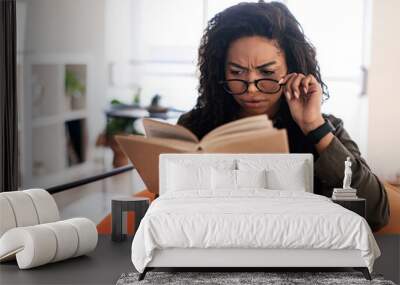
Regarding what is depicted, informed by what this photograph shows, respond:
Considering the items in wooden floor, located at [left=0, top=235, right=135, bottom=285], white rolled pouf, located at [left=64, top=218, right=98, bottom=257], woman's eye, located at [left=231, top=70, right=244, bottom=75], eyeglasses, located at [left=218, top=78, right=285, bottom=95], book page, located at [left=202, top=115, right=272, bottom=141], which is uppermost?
woman's eye, located at [left=231, top=70, right=244, bottom=75]

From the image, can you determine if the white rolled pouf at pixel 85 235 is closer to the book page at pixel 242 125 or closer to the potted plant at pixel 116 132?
the potted plant at pixel 116 132

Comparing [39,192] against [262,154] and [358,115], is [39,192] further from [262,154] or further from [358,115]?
[358,115]

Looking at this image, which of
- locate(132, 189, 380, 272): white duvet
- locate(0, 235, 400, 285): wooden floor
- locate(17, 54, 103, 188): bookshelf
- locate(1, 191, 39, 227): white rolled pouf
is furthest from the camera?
locate(17, 54, 103, 188): bookshelf

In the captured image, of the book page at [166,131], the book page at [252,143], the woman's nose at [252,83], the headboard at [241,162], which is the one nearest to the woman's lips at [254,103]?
the woman's nose at [252,83]

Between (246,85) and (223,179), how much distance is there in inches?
39.2

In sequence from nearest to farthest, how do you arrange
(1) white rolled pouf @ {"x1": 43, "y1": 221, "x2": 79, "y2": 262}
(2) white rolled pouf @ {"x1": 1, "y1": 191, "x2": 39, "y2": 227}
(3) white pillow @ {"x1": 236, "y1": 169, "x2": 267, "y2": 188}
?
(1) white rolled pouf @ {"x1": 43, "y1": 221, "x2": 79, "y2": 262}
(2) white rolled pouf @ {"x1": 1, "y1": 191, "x2": 39, "y2": 227}
(3) white pillow @ {"x1": 236, "y1": 169, "x2": 267, "y2": 188}

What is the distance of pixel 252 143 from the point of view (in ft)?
24.5

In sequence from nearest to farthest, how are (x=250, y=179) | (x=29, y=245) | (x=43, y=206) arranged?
(x=29, y=245), (x=43, y=206), (x=250, y=179)

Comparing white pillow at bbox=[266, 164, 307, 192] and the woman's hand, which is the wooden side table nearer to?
white pillow at bbox=[266, 164, 307, 192]

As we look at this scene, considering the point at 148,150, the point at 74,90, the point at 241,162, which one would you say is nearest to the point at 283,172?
the point at 241,162

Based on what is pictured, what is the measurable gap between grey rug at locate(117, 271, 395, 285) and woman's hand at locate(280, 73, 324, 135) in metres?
1.89

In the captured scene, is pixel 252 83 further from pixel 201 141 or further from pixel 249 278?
pixel 249 278

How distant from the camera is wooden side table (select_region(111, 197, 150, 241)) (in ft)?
24.1

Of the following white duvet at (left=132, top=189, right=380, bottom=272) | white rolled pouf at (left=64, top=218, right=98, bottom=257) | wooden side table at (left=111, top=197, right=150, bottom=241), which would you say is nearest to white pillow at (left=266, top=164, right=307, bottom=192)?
wooden side table at (left=111, top=197, right=150, bottom=241)
